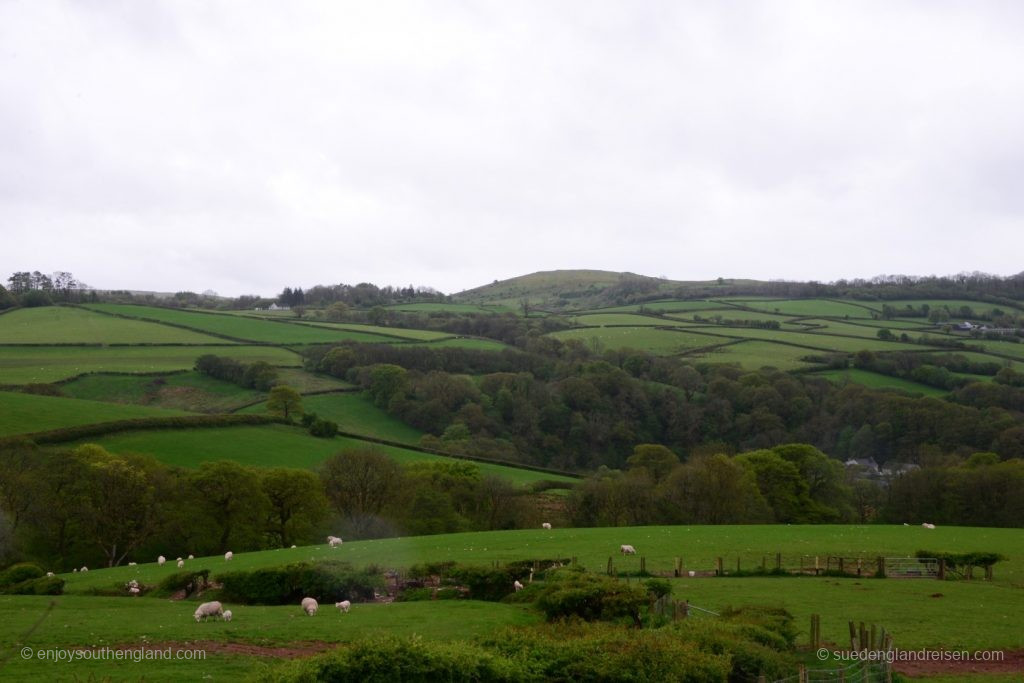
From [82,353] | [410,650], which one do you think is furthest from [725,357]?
[410,650]

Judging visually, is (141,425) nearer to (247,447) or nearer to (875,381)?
(247,447)

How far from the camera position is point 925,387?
352 feet

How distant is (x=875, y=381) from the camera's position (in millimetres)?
109375

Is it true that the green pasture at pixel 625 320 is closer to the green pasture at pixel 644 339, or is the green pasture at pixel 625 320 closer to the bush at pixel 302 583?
the green pasture at pixel 644 339

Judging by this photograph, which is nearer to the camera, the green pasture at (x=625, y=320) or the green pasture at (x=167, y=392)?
the green pasture at (x=167, y=392)

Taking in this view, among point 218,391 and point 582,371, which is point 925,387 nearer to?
point 582,371

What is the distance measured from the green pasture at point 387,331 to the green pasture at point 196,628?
102666 mm

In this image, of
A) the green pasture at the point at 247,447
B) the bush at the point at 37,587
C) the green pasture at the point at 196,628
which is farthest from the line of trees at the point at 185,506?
the green pasture at the point at 196,628

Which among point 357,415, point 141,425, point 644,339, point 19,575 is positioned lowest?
point 357,415

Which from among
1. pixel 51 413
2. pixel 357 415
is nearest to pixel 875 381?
pixel 357 415

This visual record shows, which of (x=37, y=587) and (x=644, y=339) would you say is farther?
(x=644, y=339)

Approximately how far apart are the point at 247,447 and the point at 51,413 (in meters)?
Answer: 16.7

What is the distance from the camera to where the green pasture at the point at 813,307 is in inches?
6352

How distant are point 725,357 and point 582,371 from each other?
940 inches
